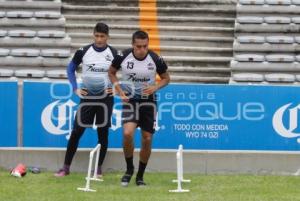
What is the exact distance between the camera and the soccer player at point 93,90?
802cm

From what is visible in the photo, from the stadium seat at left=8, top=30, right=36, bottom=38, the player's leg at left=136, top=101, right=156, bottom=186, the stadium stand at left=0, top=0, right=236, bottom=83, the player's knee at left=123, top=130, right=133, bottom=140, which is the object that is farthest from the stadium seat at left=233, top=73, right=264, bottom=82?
the player's knee at left=123, top=130, right=133, bottom=140

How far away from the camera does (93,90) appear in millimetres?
8062

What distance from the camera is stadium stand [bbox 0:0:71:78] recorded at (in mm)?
12805

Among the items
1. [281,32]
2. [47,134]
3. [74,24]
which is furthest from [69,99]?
[281,32]

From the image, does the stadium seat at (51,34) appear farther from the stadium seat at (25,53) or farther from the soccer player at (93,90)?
the soccer player at (93,90)

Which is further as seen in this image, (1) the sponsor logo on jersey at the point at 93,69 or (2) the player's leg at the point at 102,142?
(2) the player's leg at the point at 102,142

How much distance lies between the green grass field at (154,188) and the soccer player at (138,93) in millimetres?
347

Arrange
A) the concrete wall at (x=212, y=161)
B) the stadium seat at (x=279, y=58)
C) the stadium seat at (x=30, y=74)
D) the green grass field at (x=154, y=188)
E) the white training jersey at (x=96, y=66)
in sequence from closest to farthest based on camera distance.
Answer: the green grass field at (x=154, y=188)
the white training jersey at (x=96, y=66)
the concrete wall at (x=212, y=161)
the stadium seat at (x=30, y=74)
the stadium seat at (x=279, y=58)

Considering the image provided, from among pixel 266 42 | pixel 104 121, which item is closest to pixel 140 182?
pixel 104 121

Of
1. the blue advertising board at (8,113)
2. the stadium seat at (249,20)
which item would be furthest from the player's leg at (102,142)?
the stadium seat at (249,20)

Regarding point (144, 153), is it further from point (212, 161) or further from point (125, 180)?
point (212, 161)

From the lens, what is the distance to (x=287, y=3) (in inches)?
557

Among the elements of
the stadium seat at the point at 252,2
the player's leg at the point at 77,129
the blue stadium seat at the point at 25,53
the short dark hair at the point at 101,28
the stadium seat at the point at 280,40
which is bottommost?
the player's leg at the point at 77,129

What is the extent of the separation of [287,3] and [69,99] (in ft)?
22.2
